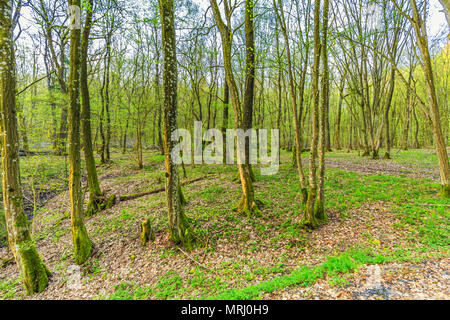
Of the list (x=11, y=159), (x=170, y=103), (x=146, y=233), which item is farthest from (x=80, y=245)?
(x=170, y=103)

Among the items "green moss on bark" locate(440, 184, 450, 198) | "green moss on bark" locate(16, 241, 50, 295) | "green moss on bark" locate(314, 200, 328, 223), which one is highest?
"green moss on bark" locate(440, 184, 450, 198)

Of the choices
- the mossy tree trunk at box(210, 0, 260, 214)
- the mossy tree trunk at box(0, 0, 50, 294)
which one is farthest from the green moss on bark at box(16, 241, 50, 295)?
the mossy tree trunk at box(210, 0, 260, 214)

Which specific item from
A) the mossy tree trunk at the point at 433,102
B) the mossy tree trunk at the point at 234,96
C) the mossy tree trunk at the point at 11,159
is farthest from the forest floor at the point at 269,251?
the mossy tree trunk at the point at 11,159

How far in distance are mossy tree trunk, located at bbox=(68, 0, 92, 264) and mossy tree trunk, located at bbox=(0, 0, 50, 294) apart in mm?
1014

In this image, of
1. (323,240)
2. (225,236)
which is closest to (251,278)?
(225,236)

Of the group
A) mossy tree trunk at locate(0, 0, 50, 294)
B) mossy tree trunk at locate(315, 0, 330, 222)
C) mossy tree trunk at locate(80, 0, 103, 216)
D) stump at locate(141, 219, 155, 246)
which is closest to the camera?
mossy tree trunk at locate(0, 0, 50, 294)

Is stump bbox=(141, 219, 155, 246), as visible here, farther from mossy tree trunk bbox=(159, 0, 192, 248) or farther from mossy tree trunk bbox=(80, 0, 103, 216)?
Result: mossy tree trunk bbox=(80, 0, 103, 216)

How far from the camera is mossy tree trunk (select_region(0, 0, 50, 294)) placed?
3.71m

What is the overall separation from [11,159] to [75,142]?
1314 millimetres

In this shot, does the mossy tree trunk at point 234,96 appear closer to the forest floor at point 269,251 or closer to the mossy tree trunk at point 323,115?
the forest floor at point 269,251

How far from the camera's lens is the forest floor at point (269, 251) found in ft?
11.1

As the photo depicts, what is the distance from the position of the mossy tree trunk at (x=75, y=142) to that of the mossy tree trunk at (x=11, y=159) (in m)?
1.01

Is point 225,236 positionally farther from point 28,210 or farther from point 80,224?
point 28,210
